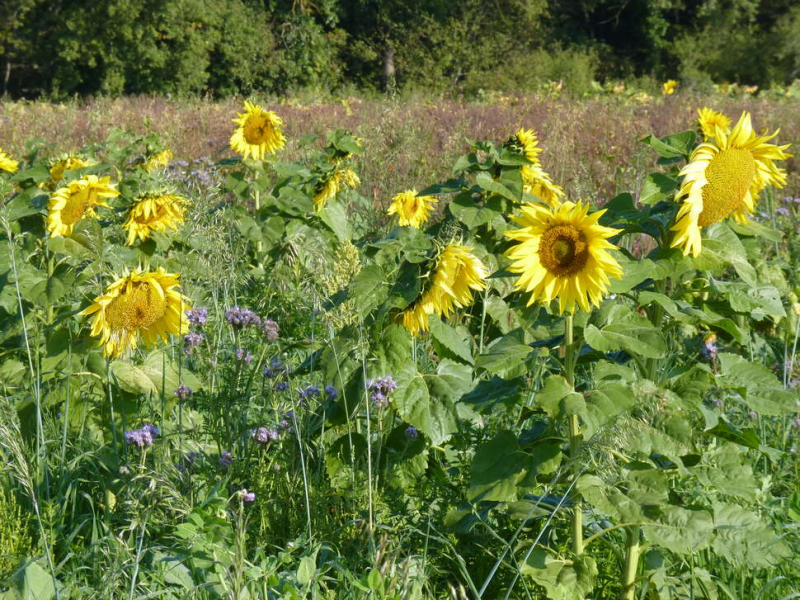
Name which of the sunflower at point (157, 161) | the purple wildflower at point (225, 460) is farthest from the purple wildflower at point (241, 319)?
the sunflower at point (157, 161)

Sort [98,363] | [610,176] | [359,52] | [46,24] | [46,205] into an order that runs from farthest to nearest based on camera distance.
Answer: [359,52] < [46,24] < [610,176] < [46,205] < [98,363]

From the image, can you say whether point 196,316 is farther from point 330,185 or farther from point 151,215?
point 330,185

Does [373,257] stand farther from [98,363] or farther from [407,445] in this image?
[98,363]

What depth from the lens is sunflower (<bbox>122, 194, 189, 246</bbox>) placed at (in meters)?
2.92

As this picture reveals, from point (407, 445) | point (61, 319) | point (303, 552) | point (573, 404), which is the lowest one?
point (303, 552)

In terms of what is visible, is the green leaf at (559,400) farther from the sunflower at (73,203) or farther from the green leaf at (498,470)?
the sunflower at (73,203)

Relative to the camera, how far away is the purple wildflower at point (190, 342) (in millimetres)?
2549

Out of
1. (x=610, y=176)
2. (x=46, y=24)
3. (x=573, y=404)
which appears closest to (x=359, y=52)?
(x=46, y=24)

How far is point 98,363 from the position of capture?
2.46 metres

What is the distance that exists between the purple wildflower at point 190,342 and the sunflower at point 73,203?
497 mm

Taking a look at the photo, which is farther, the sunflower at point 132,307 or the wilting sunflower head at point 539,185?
the wilting sunflower head at point 539,185

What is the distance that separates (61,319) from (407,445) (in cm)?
106

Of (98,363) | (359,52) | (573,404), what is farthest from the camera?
(359,52)

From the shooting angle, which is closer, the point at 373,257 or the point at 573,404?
the point at 573,404
